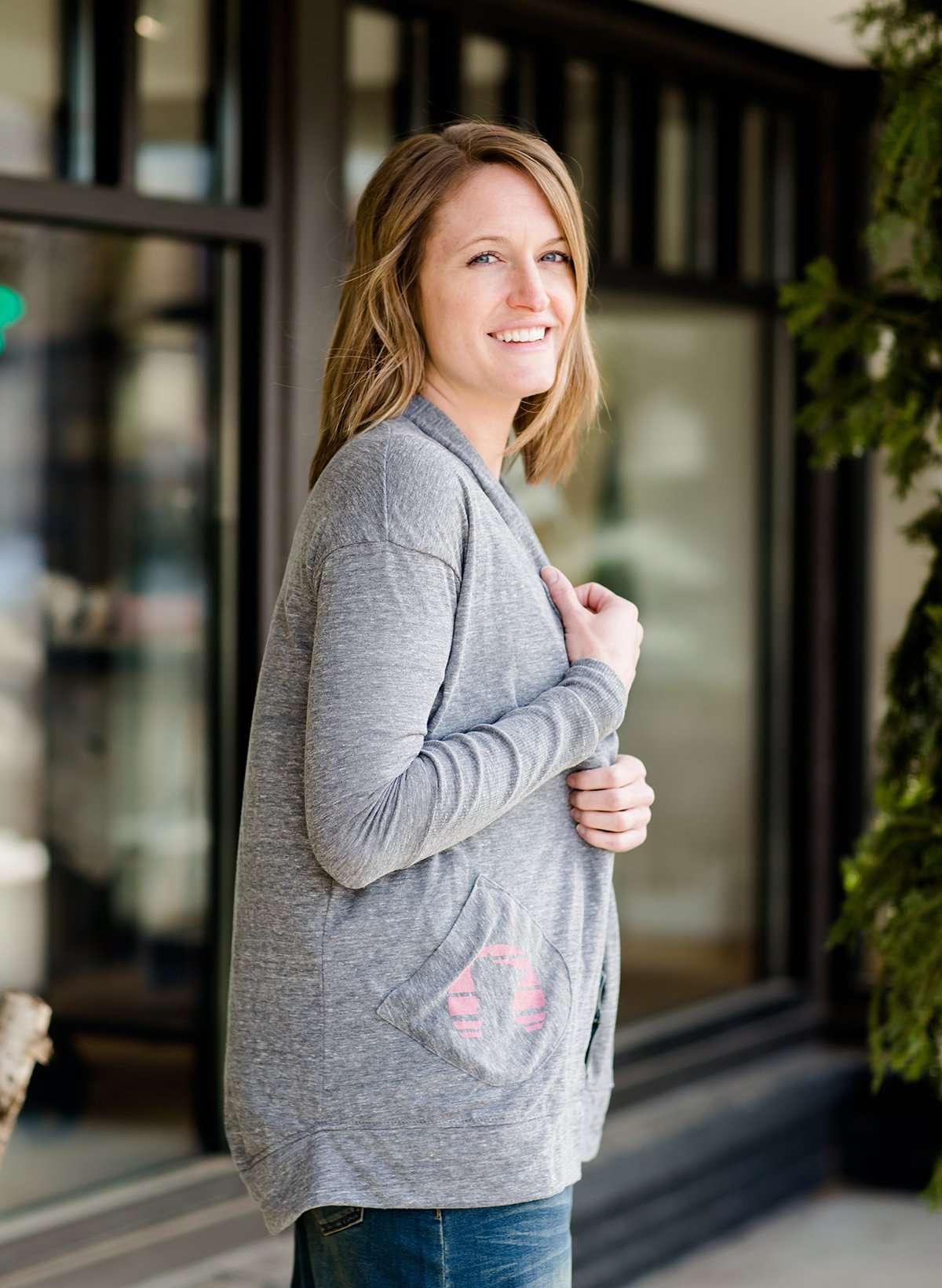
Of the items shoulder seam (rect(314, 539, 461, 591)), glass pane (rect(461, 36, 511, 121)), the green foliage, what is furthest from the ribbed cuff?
glass pane (rect(461, 36, 511, 121))

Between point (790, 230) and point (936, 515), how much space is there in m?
2.30

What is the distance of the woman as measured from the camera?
4.07 feet

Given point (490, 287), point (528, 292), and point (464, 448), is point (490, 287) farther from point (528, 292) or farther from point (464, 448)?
point (464, 448)

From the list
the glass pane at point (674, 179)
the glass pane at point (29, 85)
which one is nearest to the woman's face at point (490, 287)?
the glass pane at point (29, 85)

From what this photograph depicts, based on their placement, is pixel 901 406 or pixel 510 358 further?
pixel 901 406

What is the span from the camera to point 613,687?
4.46 feet

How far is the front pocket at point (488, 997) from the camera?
1.25 meters

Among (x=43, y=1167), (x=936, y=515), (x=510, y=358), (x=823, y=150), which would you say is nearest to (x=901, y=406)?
(x=936, y=515)

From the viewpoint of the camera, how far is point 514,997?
1.29m

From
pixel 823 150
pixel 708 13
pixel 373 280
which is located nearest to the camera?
pixel 373 280

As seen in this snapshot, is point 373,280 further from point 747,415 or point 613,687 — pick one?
point 747,415

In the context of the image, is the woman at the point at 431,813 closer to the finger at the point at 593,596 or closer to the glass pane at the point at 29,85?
the finger at the point at 593,596

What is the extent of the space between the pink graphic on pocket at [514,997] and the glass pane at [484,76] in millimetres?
2916

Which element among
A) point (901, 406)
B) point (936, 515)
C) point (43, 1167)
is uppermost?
point (901, 406)
